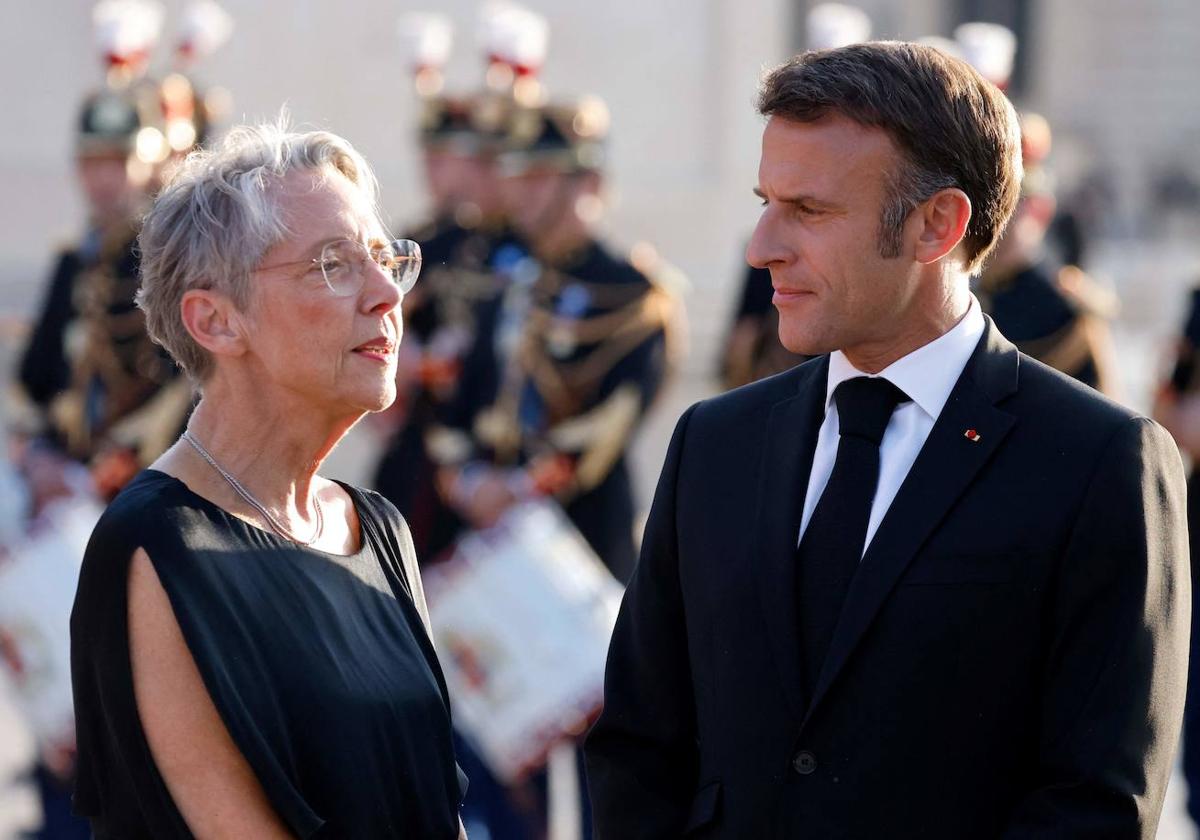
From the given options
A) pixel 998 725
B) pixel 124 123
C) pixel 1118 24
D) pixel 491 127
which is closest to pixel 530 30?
pixel 491 127

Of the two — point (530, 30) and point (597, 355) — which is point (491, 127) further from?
point (597, 355)

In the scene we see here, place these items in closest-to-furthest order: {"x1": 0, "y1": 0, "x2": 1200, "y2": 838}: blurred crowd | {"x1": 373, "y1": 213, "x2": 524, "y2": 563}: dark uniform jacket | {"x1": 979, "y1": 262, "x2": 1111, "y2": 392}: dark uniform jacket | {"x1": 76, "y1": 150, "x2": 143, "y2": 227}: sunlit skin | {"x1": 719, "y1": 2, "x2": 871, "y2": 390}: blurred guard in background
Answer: {"x1": 979, "y1": 262, "x2": 1111, "y2": 392}: dark uniform jacket
{"x1": 0, "y1": 0, "x2": 1200, "y2": 838}: blurred crowd
{"x1": 719, "y1": 2, "x2": 871, "y2": 390}: blurred guard in background
{"x1": 373, "y1": 213, "x2": 524, "y2": 563}: dark uniform jacket
{"x1": 76, "y1": 150, "x2": 143, "y2": 227}: sunlit skin

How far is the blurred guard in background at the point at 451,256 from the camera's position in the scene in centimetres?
684

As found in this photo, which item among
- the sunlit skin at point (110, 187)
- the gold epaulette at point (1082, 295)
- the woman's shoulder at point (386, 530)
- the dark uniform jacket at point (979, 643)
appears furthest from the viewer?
the sunlit skin at point (110, 187)

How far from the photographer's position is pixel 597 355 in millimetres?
6777

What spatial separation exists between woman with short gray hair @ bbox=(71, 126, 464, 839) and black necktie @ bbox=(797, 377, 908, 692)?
0.58 meters

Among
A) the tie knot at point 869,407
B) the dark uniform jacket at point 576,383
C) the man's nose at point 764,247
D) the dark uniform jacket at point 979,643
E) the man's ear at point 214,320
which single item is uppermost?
the man's nose at point 764,247

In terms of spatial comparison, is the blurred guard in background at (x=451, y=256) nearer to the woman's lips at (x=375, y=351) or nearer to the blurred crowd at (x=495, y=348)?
the blurred crowd at (x=495, y=348)

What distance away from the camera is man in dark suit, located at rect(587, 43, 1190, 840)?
2.57 meters

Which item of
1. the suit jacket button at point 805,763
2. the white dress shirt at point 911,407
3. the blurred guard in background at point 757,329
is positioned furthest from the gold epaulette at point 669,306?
the suit jacket button at point 805,763

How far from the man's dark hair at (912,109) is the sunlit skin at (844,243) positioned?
15 millimetres

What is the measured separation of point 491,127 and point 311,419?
4.59m

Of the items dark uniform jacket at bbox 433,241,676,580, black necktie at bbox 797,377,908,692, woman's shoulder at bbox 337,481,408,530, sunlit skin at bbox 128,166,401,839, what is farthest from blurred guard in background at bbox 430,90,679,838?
black necktie at bbox 797,377,908,692

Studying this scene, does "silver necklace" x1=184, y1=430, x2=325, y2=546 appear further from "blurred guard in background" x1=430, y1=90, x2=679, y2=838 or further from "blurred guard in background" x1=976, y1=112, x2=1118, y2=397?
"blurred guard in background" x1=430, y1=90, x2=679, y2=838
